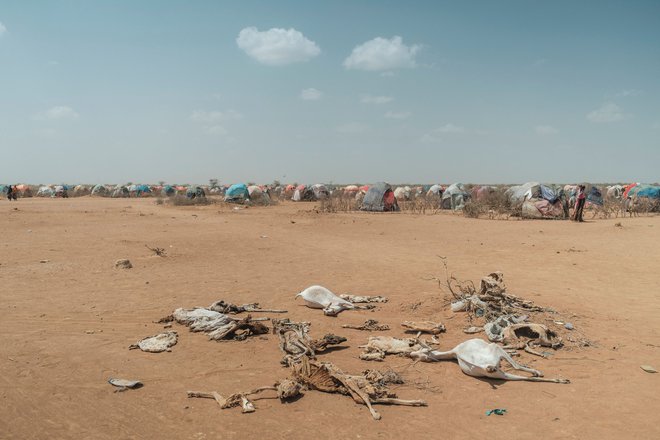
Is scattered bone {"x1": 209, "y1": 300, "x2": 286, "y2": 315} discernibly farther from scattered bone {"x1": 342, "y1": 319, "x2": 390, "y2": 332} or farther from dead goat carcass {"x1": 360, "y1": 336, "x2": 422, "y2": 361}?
dead goat carcass {"x1": 360, "y1": 336, "x2": 422, "y2": 361}

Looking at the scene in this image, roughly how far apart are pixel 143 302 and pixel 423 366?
4920 mm

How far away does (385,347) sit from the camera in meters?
5.51

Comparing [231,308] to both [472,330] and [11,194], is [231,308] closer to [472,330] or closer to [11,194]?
[472,330]

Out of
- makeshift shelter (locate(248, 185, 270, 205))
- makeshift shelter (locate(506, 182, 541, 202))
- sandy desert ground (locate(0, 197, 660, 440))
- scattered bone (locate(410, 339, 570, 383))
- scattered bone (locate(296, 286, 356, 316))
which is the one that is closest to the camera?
sandy desert ground (locate(0, 197, 660, 440))

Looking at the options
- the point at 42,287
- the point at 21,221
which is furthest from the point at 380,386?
the point at 21,221

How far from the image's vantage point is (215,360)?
523 cm

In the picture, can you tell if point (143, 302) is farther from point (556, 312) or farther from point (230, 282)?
point (556, 312)

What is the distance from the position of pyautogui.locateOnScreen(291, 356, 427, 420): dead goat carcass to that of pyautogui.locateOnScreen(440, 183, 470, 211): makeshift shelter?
25.5 meters

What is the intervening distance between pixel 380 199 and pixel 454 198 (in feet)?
18.1

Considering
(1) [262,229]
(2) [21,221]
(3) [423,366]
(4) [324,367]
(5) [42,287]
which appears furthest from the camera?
(2) [21,221]

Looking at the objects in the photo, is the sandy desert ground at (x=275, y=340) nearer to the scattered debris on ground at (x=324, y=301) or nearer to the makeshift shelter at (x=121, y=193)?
the scattered debris on ground at (x=324, y=301)

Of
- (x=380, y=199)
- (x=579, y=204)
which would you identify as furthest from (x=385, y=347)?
(x=380, y=199)

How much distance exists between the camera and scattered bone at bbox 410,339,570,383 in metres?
4.67

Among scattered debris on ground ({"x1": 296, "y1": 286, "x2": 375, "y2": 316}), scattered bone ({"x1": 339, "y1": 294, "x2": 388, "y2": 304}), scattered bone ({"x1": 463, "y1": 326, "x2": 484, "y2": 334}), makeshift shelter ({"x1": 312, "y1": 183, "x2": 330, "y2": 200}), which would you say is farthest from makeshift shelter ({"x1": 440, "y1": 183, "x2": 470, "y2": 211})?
scattered bone ({"x1": 463, "y1": 326, "x2": 484, "y2": 334})
